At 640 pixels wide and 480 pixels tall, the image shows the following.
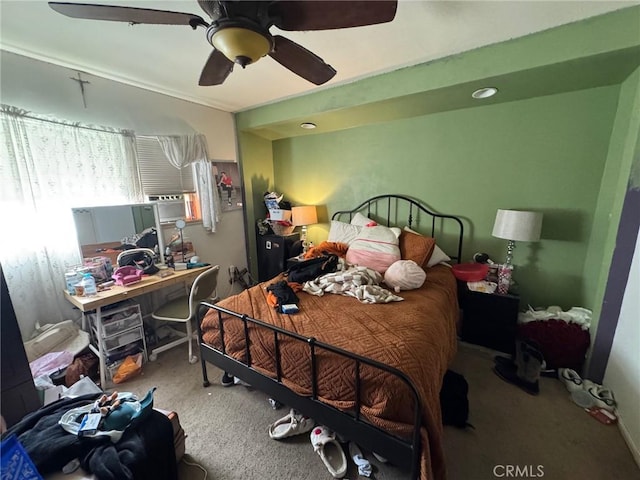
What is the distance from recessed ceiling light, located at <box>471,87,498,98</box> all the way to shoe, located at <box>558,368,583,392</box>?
88.3 inches

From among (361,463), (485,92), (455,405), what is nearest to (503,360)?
(455,405)

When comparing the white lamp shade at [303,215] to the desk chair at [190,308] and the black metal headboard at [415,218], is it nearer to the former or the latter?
the black metal headboard at [415,218]

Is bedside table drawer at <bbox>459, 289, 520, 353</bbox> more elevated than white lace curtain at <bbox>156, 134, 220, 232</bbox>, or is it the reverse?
white lace curtain at <bbox>156, 134, 220, 232</bbox>

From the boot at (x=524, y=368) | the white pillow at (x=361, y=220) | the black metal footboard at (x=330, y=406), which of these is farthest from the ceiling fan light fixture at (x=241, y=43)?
the boot at (x=524, y=368)

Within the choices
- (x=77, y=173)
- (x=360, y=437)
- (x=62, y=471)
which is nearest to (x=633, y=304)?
(x=360, y=437)

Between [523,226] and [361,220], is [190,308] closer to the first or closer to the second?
[361,220]

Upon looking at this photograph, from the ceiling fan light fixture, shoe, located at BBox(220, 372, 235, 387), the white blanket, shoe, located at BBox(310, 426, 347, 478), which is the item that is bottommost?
shoe, located at BBox(220, 372, 235, 387)

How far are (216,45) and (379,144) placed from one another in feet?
7.21

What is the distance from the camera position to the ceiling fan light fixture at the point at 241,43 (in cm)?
105

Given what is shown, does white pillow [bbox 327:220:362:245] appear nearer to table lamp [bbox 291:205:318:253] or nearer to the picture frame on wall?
table lamp [bbox 291:205:318:253]

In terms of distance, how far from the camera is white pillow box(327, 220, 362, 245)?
283 cm

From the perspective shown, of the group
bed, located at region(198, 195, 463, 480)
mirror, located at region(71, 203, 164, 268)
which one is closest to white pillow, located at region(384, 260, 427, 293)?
bed, located at region(198, 195, 463, 480)

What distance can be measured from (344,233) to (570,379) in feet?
7.10

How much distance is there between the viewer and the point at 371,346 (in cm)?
132
